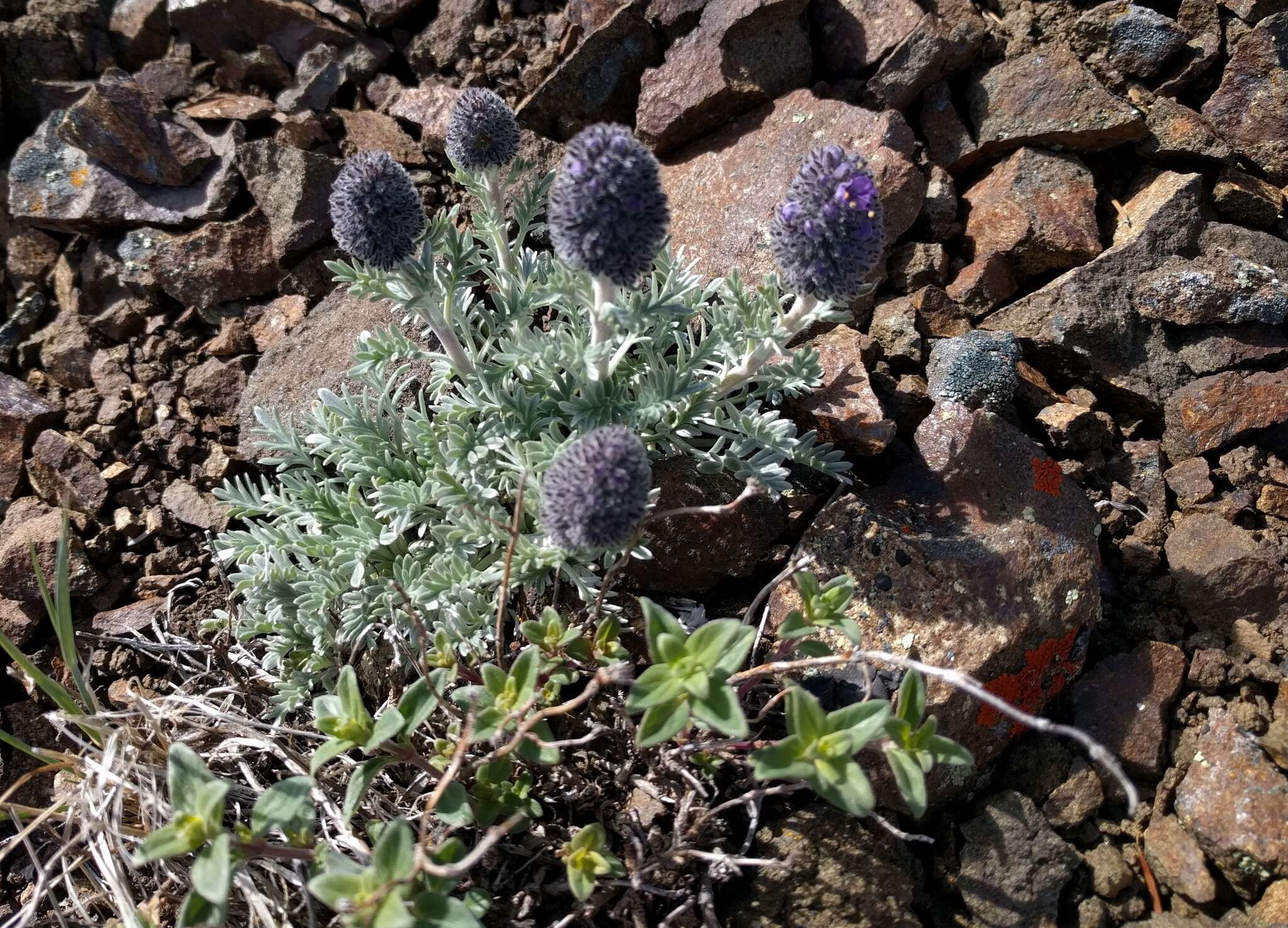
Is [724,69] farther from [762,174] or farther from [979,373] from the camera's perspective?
[979,373]

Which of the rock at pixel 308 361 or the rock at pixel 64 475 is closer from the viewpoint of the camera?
the rock at pixel 308 361

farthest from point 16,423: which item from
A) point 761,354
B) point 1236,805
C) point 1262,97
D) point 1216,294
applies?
point 1262,97

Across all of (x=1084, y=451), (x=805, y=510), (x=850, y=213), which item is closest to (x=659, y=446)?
(x=805, y=510)

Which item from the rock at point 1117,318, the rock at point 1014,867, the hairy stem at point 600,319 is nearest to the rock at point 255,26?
the hairy stem at point 600,319

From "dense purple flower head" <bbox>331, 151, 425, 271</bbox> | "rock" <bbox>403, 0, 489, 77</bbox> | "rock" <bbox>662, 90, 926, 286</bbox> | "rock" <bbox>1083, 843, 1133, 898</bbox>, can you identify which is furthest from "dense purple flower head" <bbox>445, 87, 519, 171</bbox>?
"rock" <bbox>1083, 843, 1133, 898</bbox>

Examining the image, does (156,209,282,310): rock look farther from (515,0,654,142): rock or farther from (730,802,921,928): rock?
(730,802,921,928): rock

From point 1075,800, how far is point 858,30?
13.4 ft

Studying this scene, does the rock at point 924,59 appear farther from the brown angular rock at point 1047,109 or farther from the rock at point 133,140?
the rock at point 133,140

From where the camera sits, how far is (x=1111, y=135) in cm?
490

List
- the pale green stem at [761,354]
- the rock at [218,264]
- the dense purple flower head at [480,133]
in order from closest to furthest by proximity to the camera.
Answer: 1. the pale green stem at [761,354]
2. the dense purple flower head at [480,133]
3. the rock at [218,264]

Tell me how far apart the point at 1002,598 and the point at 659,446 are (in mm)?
1606

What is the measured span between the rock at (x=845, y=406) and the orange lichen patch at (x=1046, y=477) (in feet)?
2.13

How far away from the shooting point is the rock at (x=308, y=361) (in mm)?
4793

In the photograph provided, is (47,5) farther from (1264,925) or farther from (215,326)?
(1264,925)
